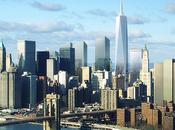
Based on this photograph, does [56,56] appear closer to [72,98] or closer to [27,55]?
Answer: [27,55]

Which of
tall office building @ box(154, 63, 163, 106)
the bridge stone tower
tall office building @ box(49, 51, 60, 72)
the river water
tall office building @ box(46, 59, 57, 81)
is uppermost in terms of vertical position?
tall office building @ box(49, 51, 60, 72)

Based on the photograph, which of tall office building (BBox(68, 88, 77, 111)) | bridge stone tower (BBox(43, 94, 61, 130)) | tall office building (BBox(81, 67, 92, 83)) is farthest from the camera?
tall office building (BBox(81, 67, 92, 83))

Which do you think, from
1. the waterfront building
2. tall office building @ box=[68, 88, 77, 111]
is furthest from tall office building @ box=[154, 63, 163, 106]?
tall office building @ box=[68, 88, 77, 111]

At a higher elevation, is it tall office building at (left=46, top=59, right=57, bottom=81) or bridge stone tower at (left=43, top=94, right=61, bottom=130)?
tall office building at (left=46, top=59, right=57, bottom=81)

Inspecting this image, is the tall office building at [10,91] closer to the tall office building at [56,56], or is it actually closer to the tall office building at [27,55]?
the tall office building at [27,55]

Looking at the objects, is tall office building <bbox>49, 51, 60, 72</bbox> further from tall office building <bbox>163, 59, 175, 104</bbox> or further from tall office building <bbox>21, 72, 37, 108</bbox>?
tall office building <bbox>163, 59, 175, 104</bbox>
